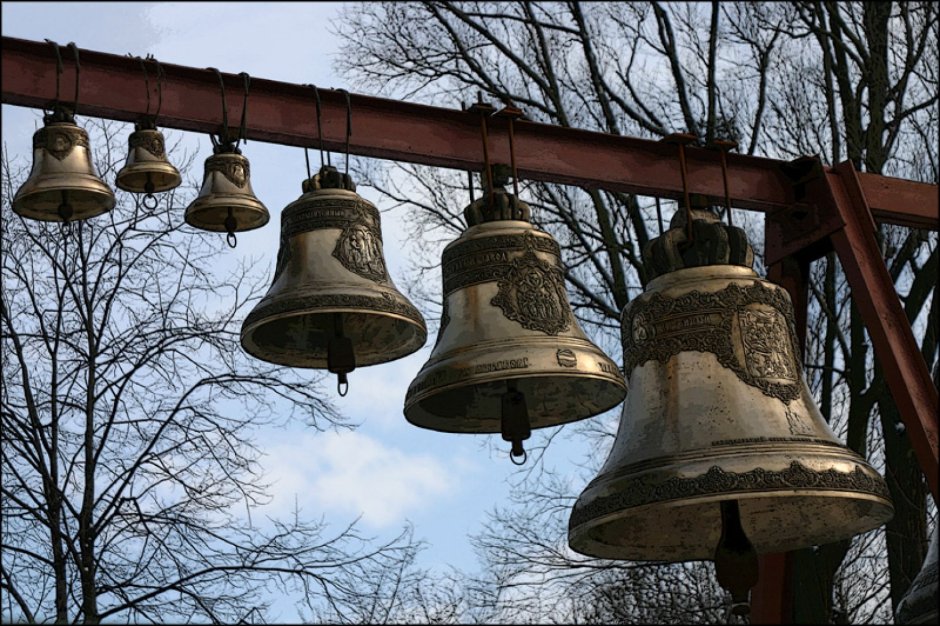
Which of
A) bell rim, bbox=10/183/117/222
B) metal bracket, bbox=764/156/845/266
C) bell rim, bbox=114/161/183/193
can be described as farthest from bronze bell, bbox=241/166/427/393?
metal bracket, bbox=764/156/845/266

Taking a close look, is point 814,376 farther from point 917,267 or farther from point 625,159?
point 625,159

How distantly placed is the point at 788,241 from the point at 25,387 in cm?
819

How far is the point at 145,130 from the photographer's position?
20.9ft

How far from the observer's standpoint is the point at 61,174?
6.15 m

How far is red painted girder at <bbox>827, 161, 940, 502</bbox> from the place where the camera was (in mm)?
6875

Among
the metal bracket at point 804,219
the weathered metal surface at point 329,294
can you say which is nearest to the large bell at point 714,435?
the weathered metal surface at point 329,294

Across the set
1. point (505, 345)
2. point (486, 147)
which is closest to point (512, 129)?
point (486, 147)

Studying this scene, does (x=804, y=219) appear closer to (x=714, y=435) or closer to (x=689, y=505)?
(x=689, y=505)

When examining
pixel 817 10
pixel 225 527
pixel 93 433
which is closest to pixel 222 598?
pixel 225 527

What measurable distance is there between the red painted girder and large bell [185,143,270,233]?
2.69m

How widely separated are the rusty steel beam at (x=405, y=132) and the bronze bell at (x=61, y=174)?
100 millimetres

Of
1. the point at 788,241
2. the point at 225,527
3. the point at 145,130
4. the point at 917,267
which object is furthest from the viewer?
the point at 917,267

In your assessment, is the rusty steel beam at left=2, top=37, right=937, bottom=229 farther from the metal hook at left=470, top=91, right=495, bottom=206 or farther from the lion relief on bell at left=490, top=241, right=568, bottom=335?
the lion relief on bell at left=490, top=241, right=568, bottom=335

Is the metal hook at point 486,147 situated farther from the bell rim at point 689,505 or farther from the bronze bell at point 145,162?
the bell rim at point 689,505
